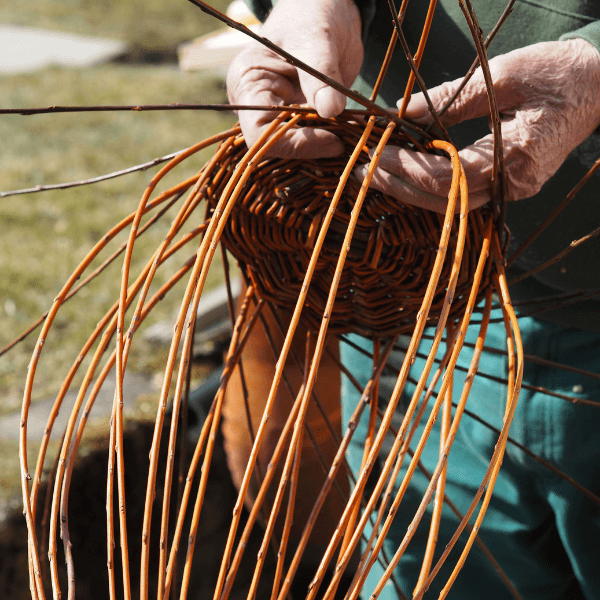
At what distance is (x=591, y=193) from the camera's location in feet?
1.87

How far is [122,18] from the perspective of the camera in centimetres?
439

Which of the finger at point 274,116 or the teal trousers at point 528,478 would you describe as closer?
the finger at point 274,116

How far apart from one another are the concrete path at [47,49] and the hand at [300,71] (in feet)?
10.3

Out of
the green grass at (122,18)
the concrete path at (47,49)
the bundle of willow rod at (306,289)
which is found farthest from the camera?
the green grass at (122,18)

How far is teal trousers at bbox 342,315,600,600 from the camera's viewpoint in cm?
69

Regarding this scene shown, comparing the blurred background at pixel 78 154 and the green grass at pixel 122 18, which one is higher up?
the green grass at pixel 122 18

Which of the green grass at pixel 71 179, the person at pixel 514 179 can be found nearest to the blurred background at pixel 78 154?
the green grass at pixel 71 179

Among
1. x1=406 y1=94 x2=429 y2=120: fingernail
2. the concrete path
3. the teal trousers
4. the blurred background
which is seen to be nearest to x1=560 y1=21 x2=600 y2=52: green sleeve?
x1=406 y1=94 x2=429 y2=120: fingernail

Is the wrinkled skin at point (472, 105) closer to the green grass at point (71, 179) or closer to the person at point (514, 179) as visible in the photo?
the person at point (514, 179)

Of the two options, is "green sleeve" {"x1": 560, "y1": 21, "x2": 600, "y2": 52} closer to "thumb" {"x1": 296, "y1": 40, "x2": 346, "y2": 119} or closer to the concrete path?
"thumb" {"x1": 296, "y1": 40, "x2": 346, "y2": 119}

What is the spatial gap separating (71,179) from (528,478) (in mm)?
1890

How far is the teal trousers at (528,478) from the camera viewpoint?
2.28 ft

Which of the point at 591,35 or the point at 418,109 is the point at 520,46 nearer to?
the point at 591,35

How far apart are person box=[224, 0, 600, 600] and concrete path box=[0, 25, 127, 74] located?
305 cm
